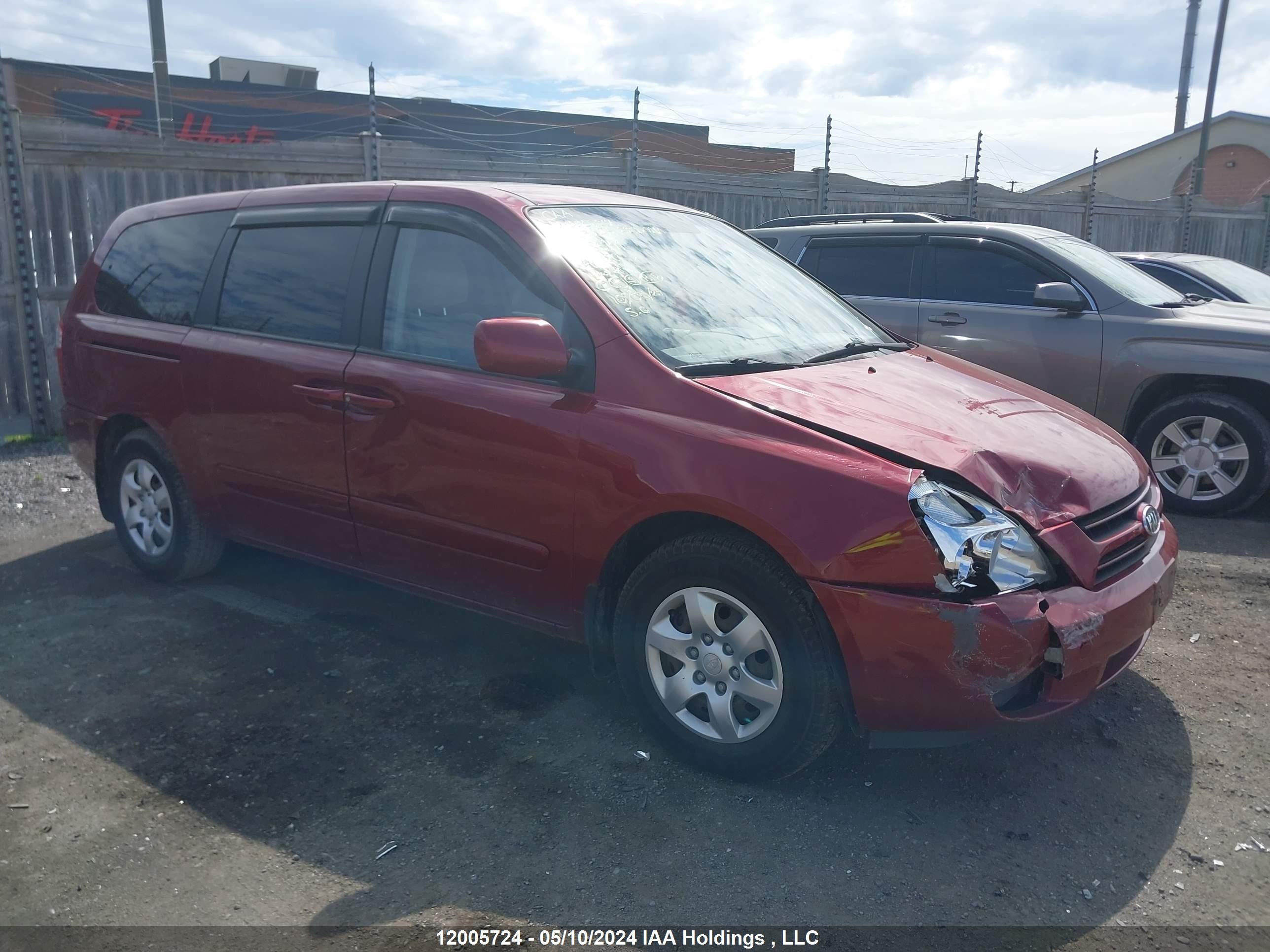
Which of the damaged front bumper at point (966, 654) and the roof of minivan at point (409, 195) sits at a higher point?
the roof of minivan at point (409, 195)

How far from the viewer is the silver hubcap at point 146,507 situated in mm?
4988

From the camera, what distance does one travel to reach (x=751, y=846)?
2.92 metres

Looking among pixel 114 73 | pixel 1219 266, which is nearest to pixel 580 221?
pixel 1219 266

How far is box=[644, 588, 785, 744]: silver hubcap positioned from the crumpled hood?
644 millimetres

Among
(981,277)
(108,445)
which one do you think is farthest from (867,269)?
(108,445)

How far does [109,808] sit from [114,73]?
76.2 feet

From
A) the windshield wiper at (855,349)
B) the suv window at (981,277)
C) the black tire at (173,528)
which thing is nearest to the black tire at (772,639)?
the windshield wiper at (855,349)

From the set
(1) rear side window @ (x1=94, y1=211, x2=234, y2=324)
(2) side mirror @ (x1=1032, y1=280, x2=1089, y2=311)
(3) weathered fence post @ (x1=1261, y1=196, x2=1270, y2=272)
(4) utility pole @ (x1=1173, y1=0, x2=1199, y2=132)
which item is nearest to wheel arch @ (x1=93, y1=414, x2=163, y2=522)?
(1) rear side window @ (x1=94, y1=211, x2=234, y2=324)

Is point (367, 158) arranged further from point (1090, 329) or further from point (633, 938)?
point (633, 938)

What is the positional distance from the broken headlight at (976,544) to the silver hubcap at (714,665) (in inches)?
22.6

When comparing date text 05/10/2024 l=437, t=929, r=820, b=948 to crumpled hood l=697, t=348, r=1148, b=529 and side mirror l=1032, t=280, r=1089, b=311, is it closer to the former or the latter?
crumpled hood l=697, t=348, r=1148, b=529

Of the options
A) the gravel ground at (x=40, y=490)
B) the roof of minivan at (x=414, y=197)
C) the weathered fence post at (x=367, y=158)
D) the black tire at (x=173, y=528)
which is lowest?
the gravel ground at (x=40, y=490)

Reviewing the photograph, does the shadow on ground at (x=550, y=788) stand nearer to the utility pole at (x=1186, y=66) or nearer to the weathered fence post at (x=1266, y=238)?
the weathered fence post at (x=1266, y=238)

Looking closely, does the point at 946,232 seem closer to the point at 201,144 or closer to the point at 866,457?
the point at 866,457
